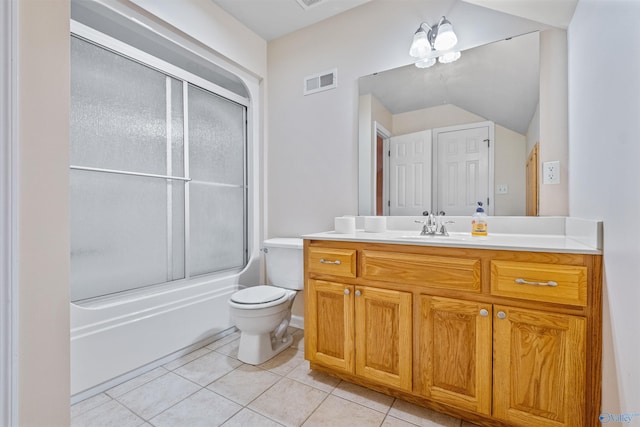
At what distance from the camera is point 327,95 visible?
2277 millimetres

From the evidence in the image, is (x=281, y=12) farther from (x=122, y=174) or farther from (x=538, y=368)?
(x=538, y=368)

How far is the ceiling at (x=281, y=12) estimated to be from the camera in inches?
83.1

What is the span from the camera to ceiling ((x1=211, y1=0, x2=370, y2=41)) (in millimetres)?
2111

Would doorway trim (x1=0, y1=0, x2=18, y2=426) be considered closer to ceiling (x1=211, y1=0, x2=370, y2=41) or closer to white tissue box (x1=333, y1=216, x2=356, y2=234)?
white tissue box (x1=333, y1=216, x2=356, y2=234)

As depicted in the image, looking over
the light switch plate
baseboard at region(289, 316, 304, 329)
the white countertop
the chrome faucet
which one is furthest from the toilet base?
the light switch plate

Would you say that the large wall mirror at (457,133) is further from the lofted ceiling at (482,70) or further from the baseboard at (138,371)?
the baseboard at (138,371)

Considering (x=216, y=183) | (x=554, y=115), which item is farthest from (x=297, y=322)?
(x=554, y=115)

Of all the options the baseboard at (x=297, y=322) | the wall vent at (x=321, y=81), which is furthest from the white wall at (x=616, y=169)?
the baseboard at (x=297, y=322)

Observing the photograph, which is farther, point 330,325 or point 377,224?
point 377,224

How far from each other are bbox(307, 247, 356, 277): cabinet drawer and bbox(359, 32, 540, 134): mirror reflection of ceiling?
1084mm

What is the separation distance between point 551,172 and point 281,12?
6.93ft

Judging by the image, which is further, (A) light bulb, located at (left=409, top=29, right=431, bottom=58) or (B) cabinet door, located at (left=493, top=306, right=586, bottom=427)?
(A) light bulb, located at (left=409, top=29, right=431, bottom=58)

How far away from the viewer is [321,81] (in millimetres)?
2303

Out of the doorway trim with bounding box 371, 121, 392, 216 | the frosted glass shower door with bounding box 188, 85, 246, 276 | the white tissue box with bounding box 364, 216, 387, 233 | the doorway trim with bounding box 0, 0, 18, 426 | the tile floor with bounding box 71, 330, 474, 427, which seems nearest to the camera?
the doorway trim with bounding box 0, 0, 18, 426
